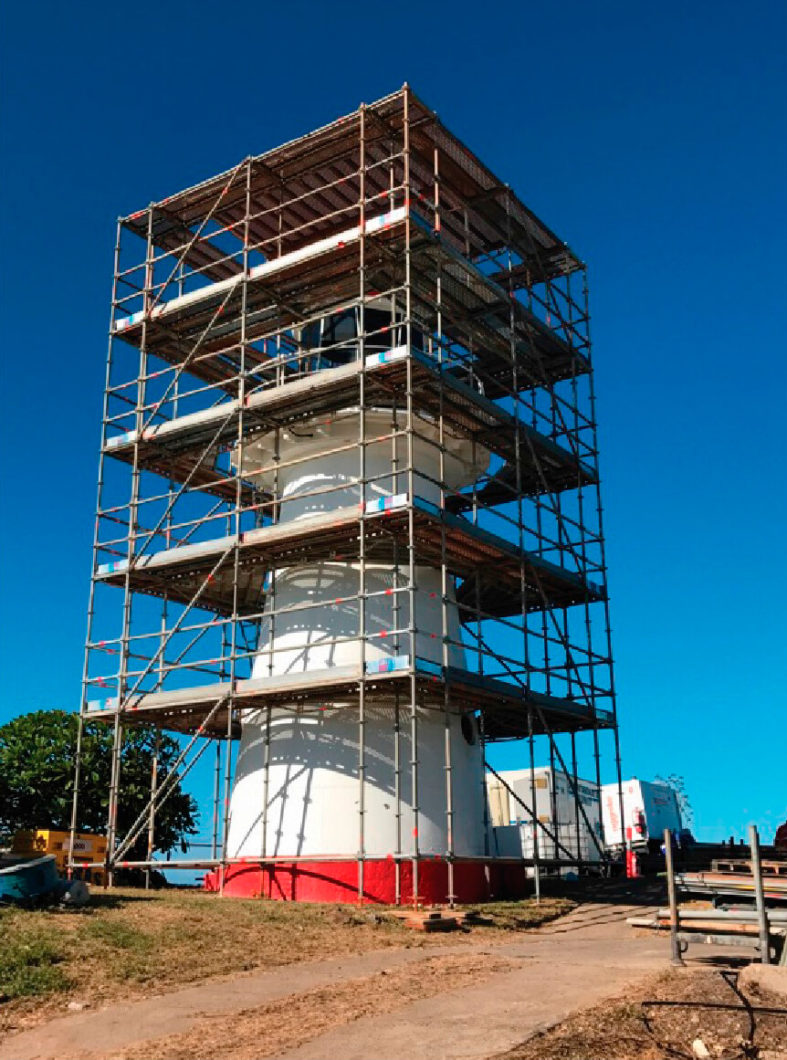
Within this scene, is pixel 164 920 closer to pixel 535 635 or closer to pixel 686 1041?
pixel 686 1041

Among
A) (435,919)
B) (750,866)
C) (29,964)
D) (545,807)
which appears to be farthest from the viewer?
(545,807)

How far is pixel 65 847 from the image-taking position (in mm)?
32625

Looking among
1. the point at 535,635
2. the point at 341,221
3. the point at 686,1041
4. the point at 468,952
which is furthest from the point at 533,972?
the point at 341,221

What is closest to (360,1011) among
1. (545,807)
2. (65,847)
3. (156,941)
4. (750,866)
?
(156,941)

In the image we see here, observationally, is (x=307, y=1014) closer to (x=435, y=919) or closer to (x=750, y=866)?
(x=435, y=919)

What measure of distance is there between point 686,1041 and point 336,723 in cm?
1725

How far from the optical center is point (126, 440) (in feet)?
109

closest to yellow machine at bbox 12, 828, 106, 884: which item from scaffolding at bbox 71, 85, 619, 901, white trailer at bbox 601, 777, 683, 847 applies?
scaffolding at bbox 71, 85, 619, 901

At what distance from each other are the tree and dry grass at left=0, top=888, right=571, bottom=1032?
16.2 metres

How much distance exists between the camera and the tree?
127 feet

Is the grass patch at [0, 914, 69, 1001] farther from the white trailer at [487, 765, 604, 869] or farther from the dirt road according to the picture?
the white trailer at [487, 765, 604, 869]

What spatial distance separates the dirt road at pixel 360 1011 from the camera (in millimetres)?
10508

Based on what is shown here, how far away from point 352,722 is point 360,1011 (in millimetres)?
14751

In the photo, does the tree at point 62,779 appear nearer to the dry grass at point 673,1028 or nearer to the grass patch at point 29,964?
the grass patch at point 29,964
